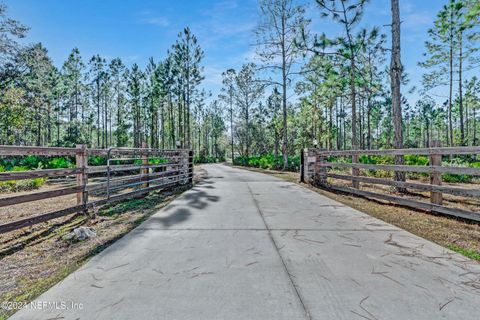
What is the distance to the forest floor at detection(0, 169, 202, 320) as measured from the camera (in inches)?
89.3

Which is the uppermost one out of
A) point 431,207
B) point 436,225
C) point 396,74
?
point 396,74

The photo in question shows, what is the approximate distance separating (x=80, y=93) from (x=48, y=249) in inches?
1746

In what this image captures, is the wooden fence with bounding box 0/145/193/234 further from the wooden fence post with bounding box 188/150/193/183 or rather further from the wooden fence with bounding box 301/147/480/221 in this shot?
Result: the wooden fence with bounding box 301/147/480/221

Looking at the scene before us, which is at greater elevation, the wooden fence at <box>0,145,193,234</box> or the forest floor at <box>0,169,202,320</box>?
the wooden fence at <box>0,145,193,234</box>

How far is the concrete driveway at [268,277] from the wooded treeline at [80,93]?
14815mm

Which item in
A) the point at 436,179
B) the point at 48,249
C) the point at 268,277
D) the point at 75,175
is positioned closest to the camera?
the point at 268,277

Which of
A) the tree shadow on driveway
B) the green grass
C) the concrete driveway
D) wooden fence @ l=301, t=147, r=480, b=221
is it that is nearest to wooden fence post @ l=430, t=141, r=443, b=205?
wooden fence @ l=301, t=147, r=480, b=221

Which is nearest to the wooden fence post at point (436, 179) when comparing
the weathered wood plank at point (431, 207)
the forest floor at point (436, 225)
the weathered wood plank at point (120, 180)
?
the weathered wood plank at point (431, 207)

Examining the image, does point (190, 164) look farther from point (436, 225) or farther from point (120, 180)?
point (436, 225)

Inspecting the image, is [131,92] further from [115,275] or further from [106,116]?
[115,275]

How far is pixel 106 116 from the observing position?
140 feet

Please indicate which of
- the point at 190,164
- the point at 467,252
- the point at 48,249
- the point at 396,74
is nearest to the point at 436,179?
the point at 467,252

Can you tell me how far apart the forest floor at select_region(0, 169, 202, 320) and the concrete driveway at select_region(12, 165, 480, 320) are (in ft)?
0.61

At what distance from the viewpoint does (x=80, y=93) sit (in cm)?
3994
